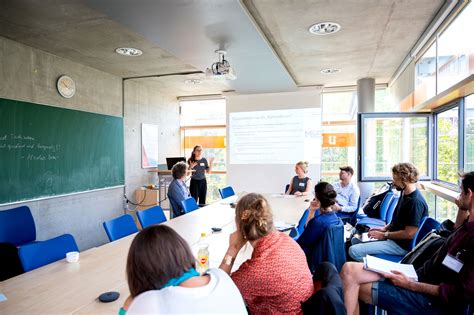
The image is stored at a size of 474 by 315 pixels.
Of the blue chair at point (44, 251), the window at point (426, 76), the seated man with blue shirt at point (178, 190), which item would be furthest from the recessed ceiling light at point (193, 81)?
the blue chair at point (44, 251)

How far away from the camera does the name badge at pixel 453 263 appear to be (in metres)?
1.78

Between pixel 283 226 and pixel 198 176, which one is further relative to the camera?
pixel 198 176

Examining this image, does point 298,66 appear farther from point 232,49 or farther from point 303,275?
point 303,275

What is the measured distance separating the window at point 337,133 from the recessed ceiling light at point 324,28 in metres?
3.60

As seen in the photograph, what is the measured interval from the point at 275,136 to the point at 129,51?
3705 millimetres

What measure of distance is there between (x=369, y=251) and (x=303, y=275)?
1889 millimetres

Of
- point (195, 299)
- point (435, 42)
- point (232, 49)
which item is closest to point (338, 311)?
point (195, 299)

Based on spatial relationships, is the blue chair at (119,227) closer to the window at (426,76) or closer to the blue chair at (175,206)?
the blue chair at (175,206)

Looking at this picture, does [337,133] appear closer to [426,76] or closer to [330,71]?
[330,71]

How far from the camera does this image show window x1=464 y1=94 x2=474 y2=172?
11.9 ft

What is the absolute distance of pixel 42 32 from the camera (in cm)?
395

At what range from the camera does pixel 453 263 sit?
1.82 m

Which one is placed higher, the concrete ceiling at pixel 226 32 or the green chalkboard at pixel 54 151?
the concrete ceiling at pixel 226 32

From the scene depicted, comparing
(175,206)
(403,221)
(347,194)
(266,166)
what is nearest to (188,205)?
(175,206)
